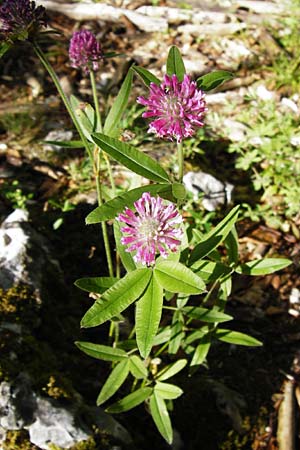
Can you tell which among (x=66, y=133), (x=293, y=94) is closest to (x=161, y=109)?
(x=66, y=133)

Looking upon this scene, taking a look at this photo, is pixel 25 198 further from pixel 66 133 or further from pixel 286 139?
pixel 286 139

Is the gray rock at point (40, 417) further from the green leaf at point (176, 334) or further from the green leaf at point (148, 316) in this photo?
the green leaf at point (148, 316)

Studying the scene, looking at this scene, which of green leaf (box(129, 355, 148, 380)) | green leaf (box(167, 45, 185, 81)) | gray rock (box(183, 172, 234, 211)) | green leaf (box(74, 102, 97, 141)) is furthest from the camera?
gray rock (box(183, 172, 234, 211))

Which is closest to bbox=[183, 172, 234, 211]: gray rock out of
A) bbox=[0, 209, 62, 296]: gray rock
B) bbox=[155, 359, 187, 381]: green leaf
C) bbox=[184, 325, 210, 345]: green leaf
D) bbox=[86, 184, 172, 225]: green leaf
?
bbox=[0, 209, 62, 296]: gray rock

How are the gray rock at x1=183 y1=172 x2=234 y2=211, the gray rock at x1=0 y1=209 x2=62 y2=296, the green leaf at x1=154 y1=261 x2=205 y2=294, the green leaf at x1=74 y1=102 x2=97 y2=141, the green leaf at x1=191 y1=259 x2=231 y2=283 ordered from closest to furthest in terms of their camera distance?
the green leaf at x1=154 y1=261 x2=205 y2=294 → the green leaf at x1=191 y1=259 x2=231 y2=283 → the green leaf at x1=74 y1=102 x2=97 y2=141 → the gray rock at x1=0 y1=209 x2=62 y2=296 → the gray rock at x1=183 y1=172 x2=234 y2=211

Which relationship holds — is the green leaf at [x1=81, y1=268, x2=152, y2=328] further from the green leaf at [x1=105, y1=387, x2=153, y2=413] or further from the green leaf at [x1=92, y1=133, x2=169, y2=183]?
the green leaf at [x1=105, y1=387, x2=153, y2=413]

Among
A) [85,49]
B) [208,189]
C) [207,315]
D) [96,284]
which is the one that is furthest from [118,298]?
[208,189]
